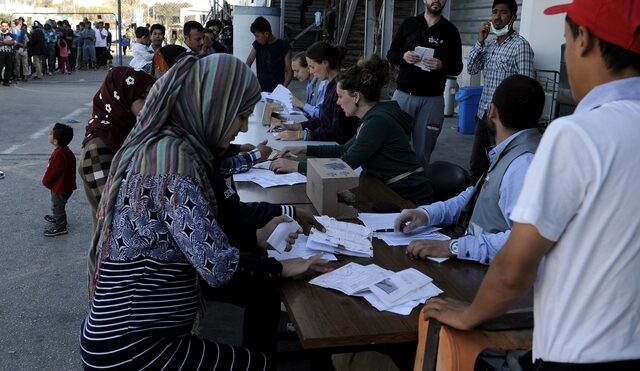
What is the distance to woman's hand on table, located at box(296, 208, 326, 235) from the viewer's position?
2.31 metres

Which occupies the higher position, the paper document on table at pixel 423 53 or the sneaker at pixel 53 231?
the paper document on table at pixel 423 53

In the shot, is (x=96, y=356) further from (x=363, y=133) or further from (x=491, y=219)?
(x=363, y=133)

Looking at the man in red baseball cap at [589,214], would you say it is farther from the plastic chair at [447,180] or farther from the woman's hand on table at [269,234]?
the plastic chair at [447,180]

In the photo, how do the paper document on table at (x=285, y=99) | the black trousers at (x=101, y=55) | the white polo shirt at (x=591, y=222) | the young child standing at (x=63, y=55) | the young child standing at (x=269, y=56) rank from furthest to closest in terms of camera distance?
the black trousers at (x=101, y=55), the young child standing at (x=63, y=55), the young child standing at (x=269, y=56), the paper document on table at (x=285, y=99), the white polo shirt at (x=591, y=222)

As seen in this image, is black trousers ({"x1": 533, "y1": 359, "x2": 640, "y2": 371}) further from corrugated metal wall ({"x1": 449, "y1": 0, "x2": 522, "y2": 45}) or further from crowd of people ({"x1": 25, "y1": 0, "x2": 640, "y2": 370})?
corrugated metal wall ({"x1": 449, "y1": 0, "x2": 522, "y2": 45})

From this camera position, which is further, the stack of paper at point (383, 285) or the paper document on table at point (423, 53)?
the paper document on table at point (423, 53)

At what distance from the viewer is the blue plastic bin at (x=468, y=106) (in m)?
8.25

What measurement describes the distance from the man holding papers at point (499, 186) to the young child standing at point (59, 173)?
294 cm

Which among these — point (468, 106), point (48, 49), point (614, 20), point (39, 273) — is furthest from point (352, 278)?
point (48, 49)

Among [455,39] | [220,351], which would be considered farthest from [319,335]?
[455,39]

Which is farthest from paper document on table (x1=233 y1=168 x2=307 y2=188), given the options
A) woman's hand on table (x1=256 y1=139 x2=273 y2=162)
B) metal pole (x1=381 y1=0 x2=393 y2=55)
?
metal pole (x1=381 y1=0 x2=393 y2=55)

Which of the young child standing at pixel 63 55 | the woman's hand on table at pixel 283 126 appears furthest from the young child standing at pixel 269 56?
the young child standing at pixel 63 55

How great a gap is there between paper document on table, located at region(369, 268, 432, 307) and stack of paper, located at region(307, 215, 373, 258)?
0.22 m

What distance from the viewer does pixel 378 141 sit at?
3369 millimetres
